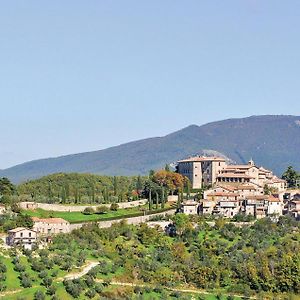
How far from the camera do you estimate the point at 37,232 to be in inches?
2749

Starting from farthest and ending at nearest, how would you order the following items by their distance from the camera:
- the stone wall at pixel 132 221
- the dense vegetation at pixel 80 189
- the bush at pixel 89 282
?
the dense vegetation at pixel 80 189
the stone wall at pixel 132 221
the bush at pixel 89 282

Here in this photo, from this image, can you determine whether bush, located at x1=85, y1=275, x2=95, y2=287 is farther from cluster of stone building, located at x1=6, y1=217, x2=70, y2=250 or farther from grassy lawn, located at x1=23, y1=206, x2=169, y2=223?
grassy lawn, located at x1=23, y1=206, x2=169, y2=223

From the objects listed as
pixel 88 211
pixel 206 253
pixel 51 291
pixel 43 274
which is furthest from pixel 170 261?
pixel 88 211

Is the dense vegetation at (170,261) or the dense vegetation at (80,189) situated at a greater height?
the dense vegetation at (80,189)

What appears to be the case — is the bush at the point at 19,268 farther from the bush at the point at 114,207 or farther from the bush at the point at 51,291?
the bush at the point at 114,207

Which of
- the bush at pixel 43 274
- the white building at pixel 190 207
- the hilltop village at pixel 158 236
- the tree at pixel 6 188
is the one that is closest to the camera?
the bush at pixel 43 274

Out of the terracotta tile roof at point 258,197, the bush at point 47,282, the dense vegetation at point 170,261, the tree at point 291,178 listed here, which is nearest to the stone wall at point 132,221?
the dense vegetation at point 170,261

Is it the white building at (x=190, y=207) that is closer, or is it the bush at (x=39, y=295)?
the bush at (x=39, y=295)

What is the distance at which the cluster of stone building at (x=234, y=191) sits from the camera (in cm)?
8169

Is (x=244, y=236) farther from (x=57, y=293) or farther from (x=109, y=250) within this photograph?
(x=57, y=293)

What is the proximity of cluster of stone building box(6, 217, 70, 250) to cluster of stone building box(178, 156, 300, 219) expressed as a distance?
1400 centimetres

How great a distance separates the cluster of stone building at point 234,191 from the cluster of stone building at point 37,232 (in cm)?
1400

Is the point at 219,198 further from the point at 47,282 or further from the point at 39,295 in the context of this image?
the point at 39,295

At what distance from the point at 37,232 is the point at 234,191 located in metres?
23.5
